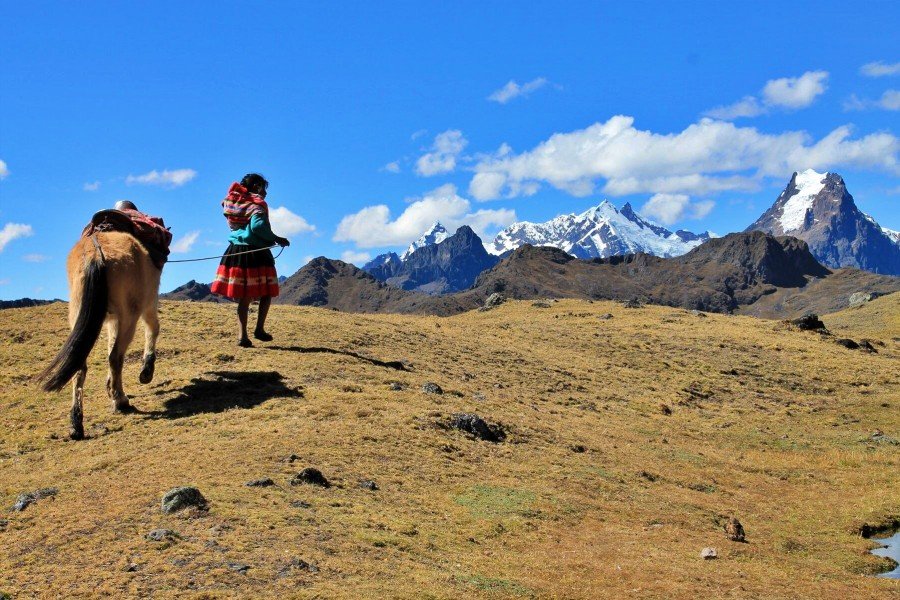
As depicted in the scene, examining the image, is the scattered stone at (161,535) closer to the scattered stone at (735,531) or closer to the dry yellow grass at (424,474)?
the dry yellow grass at (424,474)

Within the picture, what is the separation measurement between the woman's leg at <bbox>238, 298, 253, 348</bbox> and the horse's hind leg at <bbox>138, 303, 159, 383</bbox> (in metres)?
3.80

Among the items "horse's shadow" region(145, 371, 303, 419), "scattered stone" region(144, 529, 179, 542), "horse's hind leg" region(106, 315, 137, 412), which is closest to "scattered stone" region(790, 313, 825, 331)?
"horse's shadow" region(145, 371, 303, 419)

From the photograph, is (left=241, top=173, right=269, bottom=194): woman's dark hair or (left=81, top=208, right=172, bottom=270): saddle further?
(left=241, top=173, right=269, bottom=194): woman's dark hair

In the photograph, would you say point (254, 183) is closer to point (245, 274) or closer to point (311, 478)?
point (245, 274)

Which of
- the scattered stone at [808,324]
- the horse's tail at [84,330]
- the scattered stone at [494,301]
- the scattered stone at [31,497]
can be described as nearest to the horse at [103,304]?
the horse's tail at [84,330]

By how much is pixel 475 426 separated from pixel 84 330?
8.33 metres

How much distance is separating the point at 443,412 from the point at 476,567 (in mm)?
7140

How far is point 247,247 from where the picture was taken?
65.8 feet

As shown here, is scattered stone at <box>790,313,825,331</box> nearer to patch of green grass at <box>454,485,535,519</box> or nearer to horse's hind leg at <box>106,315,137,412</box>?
patch of green grass at <box>454,485,535,519</box>

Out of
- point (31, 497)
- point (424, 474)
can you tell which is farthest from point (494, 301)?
point (31, 497)

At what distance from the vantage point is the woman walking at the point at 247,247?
19.9m

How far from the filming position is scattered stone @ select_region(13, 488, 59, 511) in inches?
419

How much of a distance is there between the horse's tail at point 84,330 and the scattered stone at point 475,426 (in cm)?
766

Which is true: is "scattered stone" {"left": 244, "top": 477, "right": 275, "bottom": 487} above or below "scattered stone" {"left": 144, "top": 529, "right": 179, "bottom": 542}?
above
